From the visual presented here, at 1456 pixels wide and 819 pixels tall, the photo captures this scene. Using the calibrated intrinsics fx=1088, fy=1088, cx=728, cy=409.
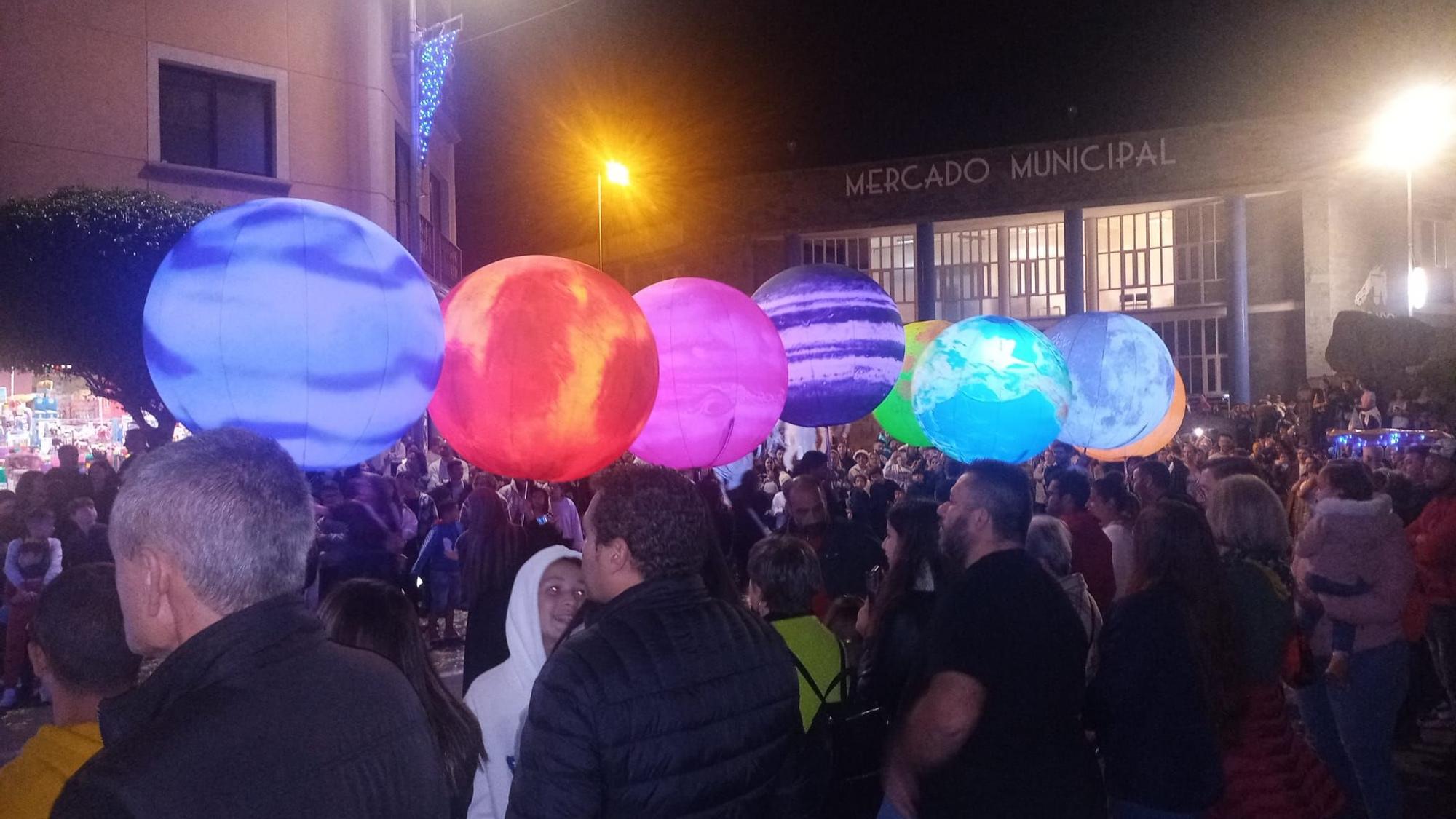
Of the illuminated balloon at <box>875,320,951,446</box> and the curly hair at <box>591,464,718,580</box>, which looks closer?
the curly hair at <box>591,464,718,580</box>

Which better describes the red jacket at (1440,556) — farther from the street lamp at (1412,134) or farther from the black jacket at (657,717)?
the street lamp at (1412,134)

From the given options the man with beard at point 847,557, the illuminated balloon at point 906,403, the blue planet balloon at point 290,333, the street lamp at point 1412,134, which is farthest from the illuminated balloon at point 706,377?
the street lamp at point 1412,134

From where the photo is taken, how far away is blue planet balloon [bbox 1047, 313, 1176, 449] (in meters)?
7.17

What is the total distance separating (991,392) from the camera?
623 centimetres

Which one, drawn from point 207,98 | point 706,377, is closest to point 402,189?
point 207,98

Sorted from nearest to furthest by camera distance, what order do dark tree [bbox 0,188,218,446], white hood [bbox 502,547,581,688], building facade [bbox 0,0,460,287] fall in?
white hood [bbox 502,547,581,688] < dark tree [bbox 0,188,218,446] < building facade [bbox 0,0,460,287]

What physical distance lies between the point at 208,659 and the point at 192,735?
0.12 meters

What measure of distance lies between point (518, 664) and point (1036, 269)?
28.8m

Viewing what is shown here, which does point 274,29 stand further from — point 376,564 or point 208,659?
point 208,659

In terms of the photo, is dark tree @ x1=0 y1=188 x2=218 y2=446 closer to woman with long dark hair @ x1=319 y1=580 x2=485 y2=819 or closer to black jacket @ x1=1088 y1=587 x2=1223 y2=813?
woman with long dark hair @ x1=319 y1=580 x2=485 y2=819

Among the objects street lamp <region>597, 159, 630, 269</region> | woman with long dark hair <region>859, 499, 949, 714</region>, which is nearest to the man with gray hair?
woman with long dark hair <region>859, 499, 949, 714</region>

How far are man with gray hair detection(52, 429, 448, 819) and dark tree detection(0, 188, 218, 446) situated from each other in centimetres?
1306

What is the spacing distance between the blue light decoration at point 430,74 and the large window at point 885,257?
13059 millimetres

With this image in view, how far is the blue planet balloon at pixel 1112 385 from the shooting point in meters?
7.17
